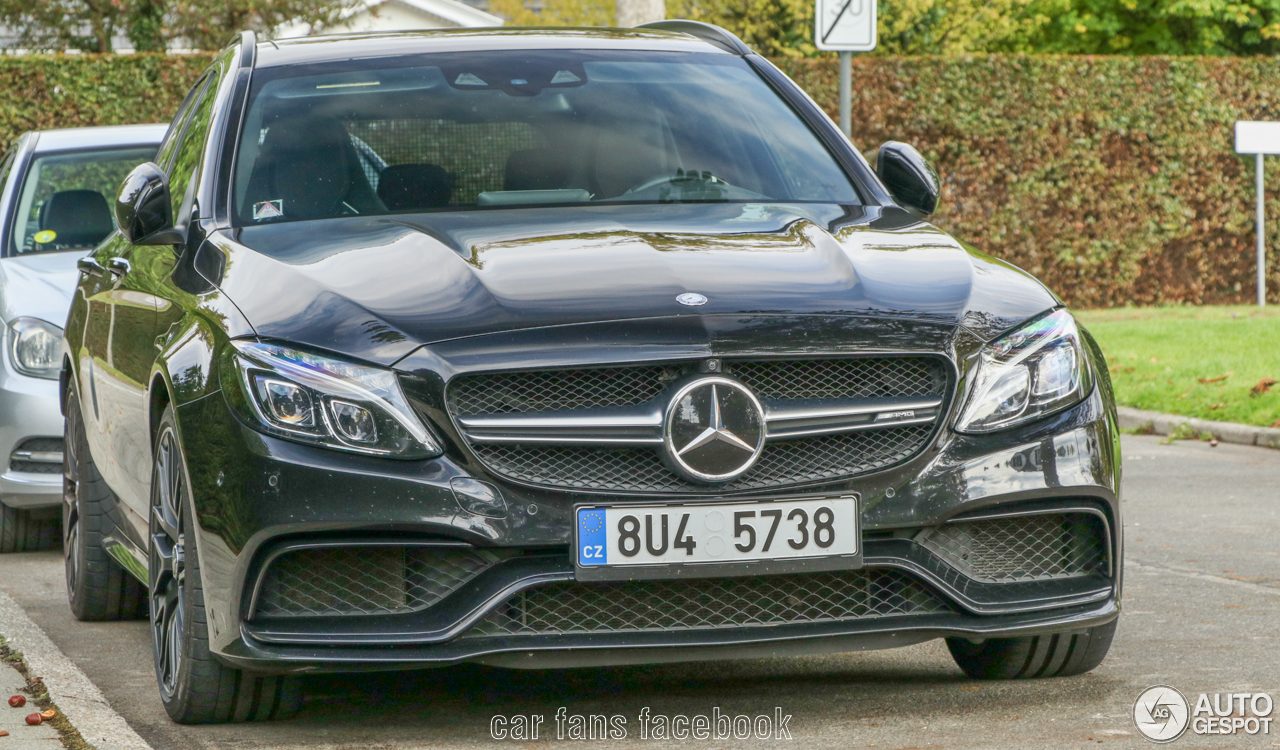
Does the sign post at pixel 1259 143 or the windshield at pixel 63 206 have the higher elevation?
the windshield at pixel 63 206

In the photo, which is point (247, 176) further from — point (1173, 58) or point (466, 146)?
point (1173, 58)

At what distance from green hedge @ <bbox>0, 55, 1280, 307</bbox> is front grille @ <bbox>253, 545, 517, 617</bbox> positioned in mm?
14743

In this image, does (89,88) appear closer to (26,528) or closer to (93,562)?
(26,528)

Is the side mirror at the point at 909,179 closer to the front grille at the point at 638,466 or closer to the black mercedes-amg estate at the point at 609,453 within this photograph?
the black mercedes-amg estate at the point at 609,453

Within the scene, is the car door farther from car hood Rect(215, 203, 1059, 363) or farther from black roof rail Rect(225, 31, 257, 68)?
car hood Rect(215, 203, 1059, 363)

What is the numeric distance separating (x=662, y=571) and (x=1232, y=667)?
1750 mm

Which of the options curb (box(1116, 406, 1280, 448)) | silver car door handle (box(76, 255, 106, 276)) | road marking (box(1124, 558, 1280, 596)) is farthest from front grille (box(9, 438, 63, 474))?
curb (box(1116, 406, 1280, 448))

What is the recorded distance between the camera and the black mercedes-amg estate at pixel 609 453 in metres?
3.78

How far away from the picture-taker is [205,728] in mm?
4262

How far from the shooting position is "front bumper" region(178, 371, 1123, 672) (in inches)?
148

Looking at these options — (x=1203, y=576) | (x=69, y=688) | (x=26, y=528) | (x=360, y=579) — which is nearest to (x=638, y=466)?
(x=360, y=579)

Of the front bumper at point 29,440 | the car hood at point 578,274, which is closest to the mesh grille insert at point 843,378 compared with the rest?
the car hood at point 578,274

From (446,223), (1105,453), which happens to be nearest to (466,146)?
(446,223)

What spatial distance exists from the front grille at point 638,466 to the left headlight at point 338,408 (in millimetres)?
160
